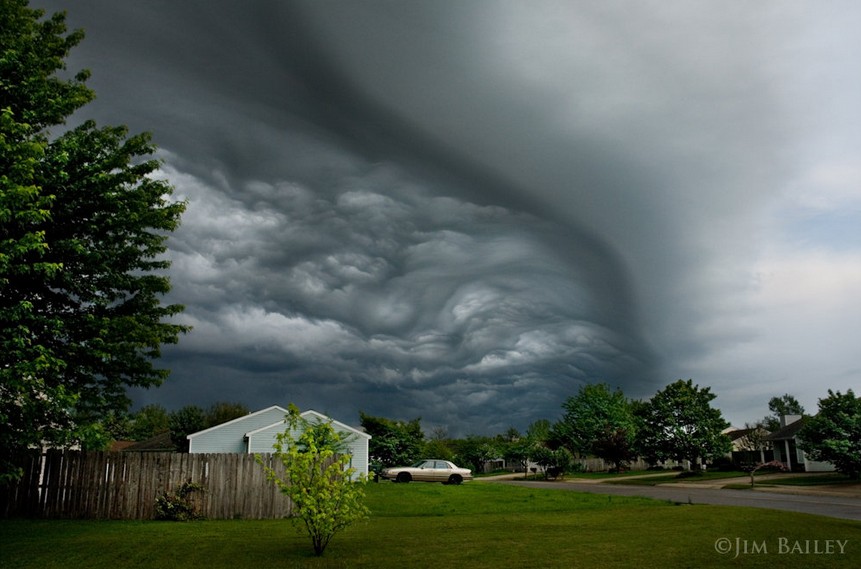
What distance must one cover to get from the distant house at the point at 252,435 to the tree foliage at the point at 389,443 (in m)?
3.32

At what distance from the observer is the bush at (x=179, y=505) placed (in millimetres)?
18766

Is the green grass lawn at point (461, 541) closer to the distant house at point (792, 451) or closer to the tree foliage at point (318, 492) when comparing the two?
the tree foliage at point (318, 492)

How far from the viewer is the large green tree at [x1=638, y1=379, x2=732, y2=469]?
52812mm

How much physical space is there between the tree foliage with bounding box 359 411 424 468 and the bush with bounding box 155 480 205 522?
94.3 ft

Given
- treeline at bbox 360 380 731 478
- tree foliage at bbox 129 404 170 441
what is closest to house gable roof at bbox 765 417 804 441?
treeline at bbox 360 380 731 478

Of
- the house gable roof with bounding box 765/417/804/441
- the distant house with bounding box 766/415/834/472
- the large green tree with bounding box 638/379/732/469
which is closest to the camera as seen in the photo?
the large green tree with bounding box 638/379/732/469

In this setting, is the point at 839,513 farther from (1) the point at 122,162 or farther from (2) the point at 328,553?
(1) the point at 122,162

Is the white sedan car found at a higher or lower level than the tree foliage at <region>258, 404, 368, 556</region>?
lower

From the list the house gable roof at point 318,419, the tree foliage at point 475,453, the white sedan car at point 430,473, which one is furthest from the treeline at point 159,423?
the tree foliage at point 475,453

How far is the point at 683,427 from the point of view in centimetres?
5384

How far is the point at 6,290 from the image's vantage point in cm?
1619

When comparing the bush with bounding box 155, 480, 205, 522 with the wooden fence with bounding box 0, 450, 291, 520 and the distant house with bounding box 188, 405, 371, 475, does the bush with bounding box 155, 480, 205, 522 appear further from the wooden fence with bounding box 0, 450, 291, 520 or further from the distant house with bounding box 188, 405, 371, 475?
the distant house with bounding box 188, 405, 371, 475

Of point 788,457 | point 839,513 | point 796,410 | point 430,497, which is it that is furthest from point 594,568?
point 796,410

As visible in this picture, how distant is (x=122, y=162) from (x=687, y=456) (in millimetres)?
50979
